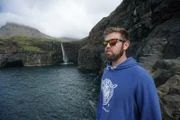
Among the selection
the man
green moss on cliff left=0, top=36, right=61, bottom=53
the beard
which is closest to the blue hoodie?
the man

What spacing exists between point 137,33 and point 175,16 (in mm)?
16398

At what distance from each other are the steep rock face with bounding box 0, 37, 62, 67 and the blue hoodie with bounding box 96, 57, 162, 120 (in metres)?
134

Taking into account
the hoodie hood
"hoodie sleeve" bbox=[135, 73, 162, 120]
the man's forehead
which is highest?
the man's forehead

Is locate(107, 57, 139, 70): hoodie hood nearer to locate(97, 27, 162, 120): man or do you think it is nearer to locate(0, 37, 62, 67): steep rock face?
locate(97, 27, 162, 120): man

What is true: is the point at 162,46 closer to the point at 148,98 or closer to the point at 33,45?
the point at 148,98

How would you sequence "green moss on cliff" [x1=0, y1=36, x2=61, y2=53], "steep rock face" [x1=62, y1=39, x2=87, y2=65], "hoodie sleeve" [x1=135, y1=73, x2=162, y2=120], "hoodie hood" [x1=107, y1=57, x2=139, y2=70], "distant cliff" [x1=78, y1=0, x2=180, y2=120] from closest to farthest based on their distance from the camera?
"hoodie sleeve" [x1=135, y1=73, x2=162, y2=120]
"hoodie hood" [x1=107, y1=57, x2=139, y2=70]
"distant cliff" [x1=78, y1=0, x2=180, y2=120]
"green moss on cliff" [x1=0, y1=36, x2=61, y2=53]
"steep rock face" [x1=62, y1=39, x2=87, y2=65]

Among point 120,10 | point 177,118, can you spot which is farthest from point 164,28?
point 120,10

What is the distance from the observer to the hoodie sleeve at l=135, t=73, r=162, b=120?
423cm

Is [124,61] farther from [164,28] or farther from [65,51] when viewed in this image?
[65,51]

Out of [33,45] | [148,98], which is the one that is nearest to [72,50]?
[33,45]

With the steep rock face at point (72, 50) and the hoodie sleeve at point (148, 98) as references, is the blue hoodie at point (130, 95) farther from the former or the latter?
the steep rock face at point (72, 50)

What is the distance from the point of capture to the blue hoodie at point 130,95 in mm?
4246

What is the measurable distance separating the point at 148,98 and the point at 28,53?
148 m

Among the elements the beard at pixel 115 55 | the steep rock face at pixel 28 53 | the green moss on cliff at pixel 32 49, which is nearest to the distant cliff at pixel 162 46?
the beard at pixel 115 55
